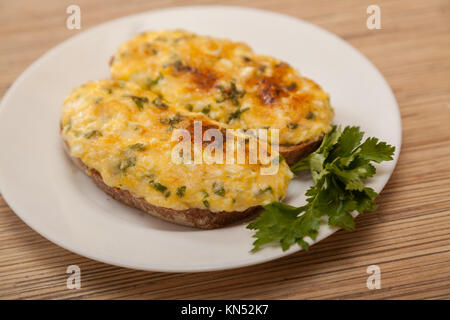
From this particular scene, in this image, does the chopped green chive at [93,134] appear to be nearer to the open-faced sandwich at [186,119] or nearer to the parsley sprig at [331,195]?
the open-faced sandwich at [186,119]

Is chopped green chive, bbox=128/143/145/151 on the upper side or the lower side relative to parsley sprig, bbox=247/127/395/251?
upper

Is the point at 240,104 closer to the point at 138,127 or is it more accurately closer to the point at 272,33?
the point at 138,127

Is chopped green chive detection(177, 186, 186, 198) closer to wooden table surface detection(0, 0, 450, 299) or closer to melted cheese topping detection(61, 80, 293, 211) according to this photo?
melted cheese topping detection(61, 80, 293, 211)

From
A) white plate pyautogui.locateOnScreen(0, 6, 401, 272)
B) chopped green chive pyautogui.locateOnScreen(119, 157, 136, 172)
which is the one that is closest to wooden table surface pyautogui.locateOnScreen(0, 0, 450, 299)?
white plate pyautogui.locateOnScreen(0, 6, 401, 272)

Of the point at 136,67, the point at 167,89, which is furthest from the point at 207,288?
the point at 136,67

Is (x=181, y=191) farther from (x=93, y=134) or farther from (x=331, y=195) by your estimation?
(x=331, y=195)

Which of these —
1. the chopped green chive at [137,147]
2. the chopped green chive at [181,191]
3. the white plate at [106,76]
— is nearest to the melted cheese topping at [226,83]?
the white plate at [106,76]

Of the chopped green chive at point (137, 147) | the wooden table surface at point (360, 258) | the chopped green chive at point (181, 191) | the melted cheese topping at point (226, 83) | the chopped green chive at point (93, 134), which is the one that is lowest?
the wooden table surface at point (360, 258)
